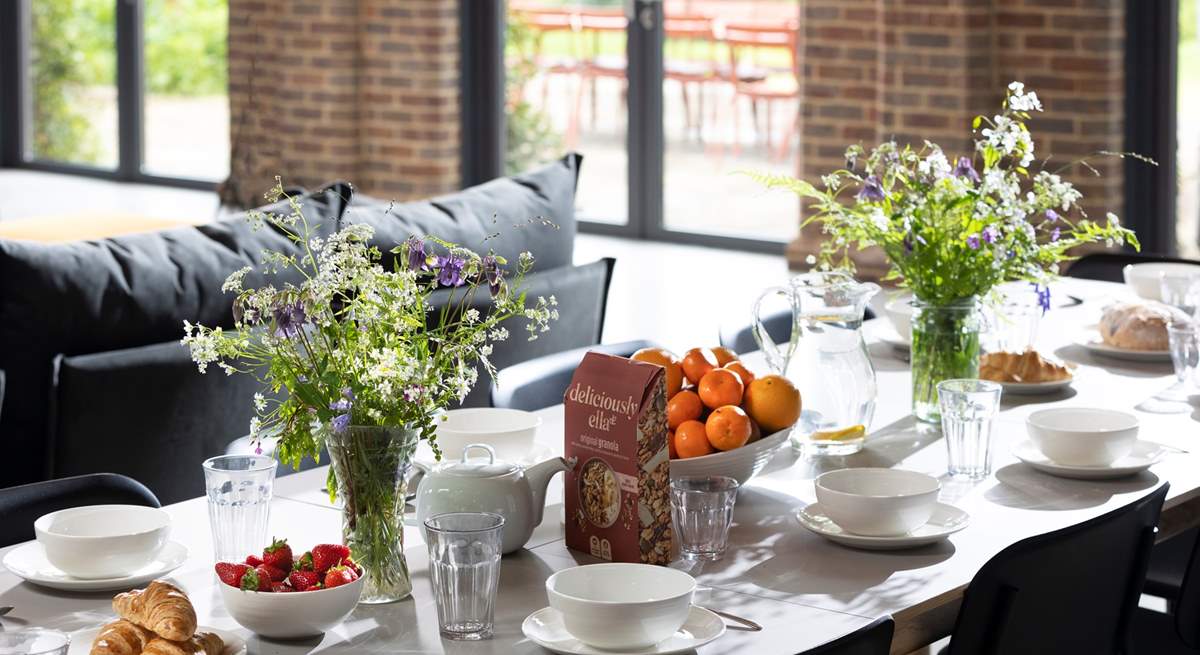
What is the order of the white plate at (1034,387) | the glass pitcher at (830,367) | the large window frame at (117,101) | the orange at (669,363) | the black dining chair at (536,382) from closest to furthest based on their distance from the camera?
the orange at (669,363) → the glass pitcher at (830,367) → the white plate at (1034,387) → the black dining chair at (536,382) → the large window frame at (117,101)

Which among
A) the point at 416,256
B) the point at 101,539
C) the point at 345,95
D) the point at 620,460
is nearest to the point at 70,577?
the point at 101,539

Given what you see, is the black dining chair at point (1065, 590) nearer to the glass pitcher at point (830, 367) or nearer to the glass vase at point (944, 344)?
the glass pitcher at point (830, 367)

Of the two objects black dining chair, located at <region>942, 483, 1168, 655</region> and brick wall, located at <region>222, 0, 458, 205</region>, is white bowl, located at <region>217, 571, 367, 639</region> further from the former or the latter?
brick wall, located at <region>222, 0, 458, 205</region>

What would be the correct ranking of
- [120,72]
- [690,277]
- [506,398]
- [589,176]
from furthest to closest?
[120,72]
[589,176]
[690,277]
[506,398]

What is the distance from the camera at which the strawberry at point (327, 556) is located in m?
1.75

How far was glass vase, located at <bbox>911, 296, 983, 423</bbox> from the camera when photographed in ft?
8.73

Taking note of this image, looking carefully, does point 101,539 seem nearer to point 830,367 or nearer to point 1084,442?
point 830,367

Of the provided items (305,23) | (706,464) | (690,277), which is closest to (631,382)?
(706,464)

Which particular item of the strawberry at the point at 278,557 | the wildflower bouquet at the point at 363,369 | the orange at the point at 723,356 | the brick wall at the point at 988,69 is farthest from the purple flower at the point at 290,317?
the brick wall at the point at 988,69

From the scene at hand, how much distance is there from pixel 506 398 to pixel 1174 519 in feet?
3.88

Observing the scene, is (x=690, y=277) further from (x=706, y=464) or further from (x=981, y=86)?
(x=706, y=464)

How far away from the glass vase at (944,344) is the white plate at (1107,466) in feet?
0.78

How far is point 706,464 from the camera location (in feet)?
7.14

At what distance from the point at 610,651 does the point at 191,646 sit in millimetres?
415
